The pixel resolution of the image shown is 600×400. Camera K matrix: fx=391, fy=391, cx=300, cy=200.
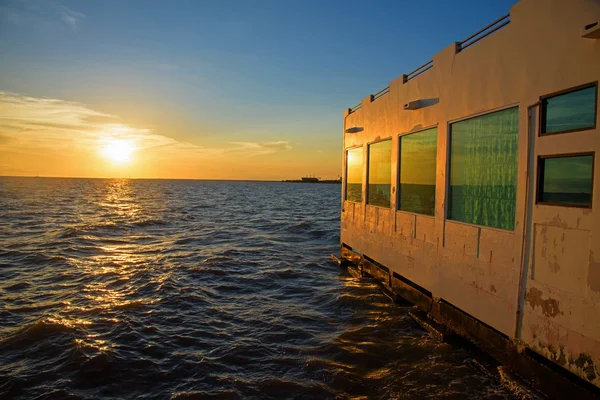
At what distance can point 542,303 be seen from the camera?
549 centimetres

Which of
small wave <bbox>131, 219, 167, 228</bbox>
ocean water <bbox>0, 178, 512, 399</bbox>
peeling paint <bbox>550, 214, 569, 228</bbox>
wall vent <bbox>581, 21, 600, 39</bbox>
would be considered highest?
wall vent <bbox>581, 21, 600, 39</bbox>

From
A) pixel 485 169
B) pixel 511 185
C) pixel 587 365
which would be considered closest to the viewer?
pixel 587 365

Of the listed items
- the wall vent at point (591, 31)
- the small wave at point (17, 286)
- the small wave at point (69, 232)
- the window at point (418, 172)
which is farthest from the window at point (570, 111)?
the small wave at point (69, 232)

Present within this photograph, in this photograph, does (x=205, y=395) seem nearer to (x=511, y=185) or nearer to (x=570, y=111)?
(x=511, y=185)

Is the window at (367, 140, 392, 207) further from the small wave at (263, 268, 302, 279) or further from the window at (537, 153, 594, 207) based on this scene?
the window at (537, 153, 594, 207)

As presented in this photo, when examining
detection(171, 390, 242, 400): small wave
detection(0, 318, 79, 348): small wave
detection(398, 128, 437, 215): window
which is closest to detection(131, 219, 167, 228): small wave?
detection(0, 318, 79, 348): small wave

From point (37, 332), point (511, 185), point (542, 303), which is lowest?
point (37, 332)

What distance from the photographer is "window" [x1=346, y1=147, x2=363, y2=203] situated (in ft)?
45.6

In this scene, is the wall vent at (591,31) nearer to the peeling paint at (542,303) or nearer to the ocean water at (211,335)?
the peeling paint at (542,303)

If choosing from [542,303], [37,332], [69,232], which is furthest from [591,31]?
[69,232]

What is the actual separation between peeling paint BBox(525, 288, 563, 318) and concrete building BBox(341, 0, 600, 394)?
0.07 feet

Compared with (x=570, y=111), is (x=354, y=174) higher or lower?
lower

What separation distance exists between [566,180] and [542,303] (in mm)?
1745

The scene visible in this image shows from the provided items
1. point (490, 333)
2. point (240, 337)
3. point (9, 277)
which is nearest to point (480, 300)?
point (490, 333)
